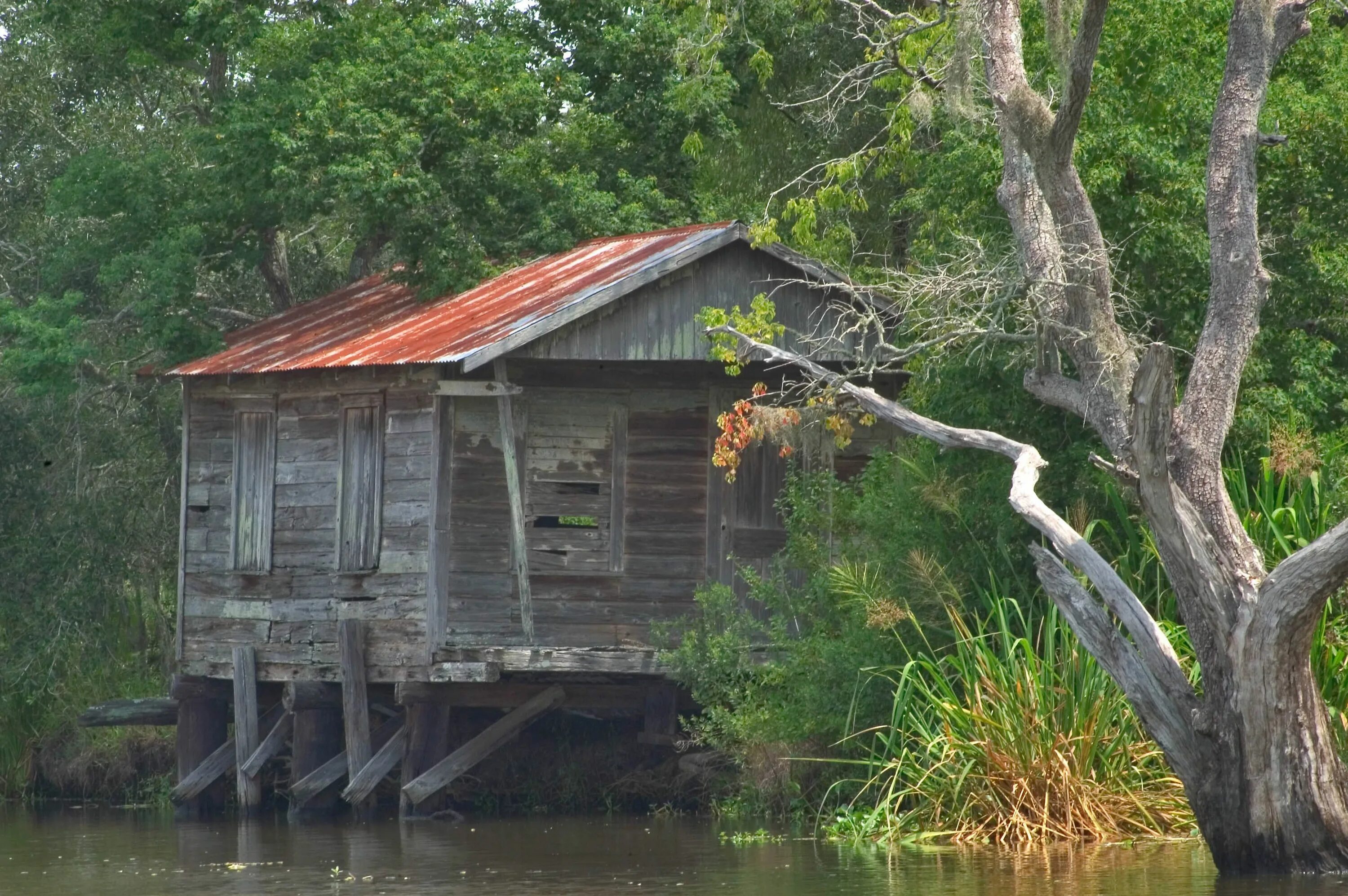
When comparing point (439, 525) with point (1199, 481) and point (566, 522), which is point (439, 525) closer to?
point (566, 522)

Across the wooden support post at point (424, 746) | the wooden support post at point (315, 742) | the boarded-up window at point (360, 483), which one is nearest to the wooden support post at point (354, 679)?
the wooden support post at point (424, 746)

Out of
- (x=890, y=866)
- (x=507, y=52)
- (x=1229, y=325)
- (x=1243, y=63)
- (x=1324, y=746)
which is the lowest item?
(x=890, y=866)

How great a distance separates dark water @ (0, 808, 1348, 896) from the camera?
38.5 ft

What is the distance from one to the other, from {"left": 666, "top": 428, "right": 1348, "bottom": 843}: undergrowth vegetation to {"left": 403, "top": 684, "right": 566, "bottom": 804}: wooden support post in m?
1.57

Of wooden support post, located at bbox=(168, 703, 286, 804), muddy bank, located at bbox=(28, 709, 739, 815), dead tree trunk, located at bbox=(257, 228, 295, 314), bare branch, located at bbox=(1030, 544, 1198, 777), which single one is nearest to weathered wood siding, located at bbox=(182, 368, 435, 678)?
wooden support post, located at bbox=(168, 703, 286, 804)

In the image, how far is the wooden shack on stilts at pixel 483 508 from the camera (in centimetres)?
1847

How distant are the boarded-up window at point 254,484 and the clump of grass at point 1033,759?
8.46m

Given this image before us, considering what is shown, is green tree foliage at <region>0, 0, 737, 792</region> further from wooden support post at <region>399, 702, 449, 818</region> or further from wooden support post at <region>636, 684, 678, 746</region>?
wooden support post at <region>636, 684, 678, 746</region>

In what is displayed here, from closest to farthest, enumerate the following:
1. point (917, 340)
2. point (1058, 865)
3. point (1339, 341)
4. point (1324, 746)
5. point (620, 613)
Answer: point (1324, 746)
point (1058, 865)
point (1339, 341)
point (917, 340)
point (620, 613)

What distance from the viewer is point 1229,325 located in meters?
12.7

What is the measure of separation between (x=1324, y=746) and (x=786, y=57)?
15676 millimetres

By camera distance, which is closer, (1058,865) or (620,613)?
(1058,865)

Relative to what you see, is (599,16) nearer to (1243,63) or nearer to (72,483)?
(72,483)

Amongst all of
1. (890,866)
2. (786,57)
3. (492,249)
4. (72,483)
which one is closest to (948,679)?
(890,866)
